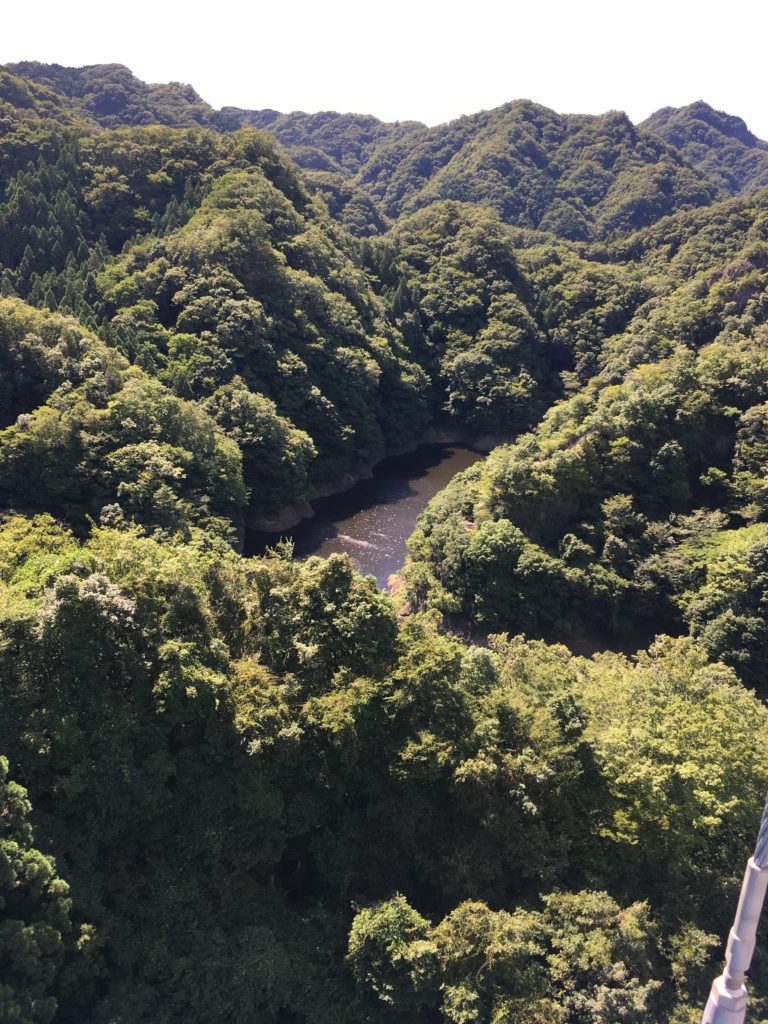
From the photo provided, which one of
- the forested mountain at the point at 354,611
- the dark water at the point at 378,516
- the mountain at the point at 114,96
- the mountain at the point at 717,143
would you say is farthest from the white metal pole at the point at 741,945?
the mountain at the point at 717,143

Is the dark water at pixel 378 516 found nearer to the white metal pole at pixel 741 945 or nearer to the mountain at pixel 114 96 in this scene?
the white metal pole at pixel 741 945

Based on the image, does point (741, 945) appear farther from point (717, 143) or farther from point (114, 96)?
point (717, 143)

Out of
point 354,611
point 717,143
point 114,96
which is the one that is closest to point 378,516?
point 354,611

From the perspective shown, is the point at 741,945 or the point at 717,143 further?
the point at 717,143

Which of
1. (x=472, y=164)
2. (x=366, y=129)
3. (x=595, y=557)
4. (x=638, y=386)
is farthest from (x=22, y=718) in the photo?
(x=366, y=129)

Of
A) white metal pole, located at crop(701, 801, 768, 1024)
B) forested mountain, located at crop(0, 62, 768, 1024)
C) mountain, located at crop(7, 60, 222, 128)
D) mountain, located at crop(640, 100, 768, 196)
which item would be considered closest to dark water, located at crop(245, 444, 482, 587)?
forested mountain, located at crop(0, 62, 768, 1024)

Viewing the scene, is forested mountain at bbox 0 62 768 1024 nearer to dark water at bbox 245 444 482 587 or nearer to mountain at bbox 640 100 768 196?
dark water at bbox 245 444 482 587
